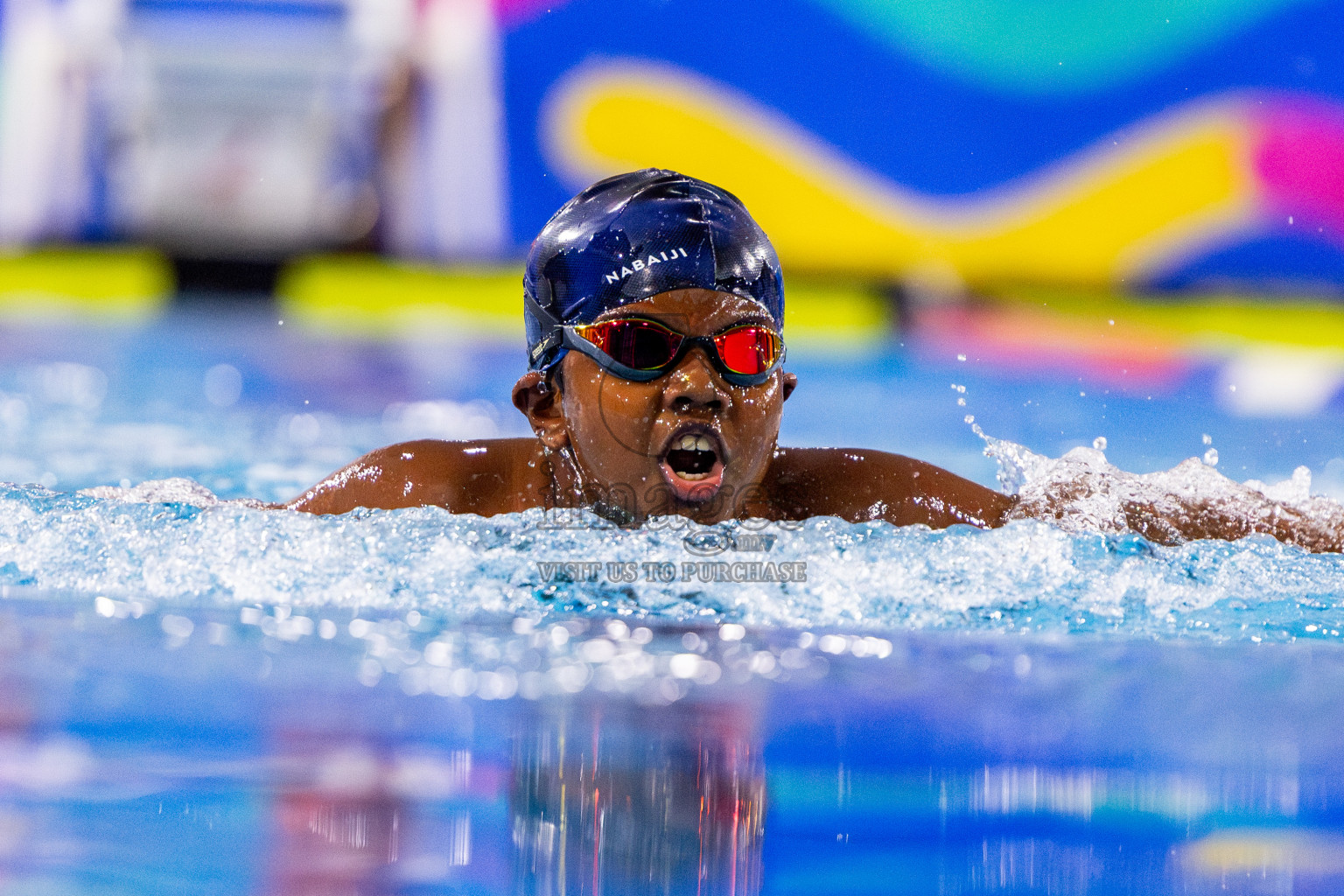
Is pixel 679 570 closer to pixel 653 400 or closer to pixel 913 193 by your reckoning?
pixel 653 400

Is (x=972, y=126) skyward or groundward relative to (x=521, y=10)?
groundward

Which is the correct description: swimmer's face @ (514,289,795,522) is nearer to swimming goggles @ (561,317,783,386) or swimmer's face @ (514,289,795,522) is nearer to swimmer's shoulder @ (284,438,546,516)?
swimming goggles @ (561,317,783,386)

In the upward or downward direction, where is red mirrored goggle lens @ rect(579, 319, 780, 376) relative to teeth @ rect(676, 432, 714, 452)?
upward

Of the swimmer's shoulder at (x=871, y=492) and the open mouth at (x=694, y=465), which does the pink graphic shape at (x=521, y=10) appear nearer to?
the swimmer's shoulder at (x=871, y=492)

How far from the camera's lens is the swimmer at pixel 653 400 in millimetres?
2555

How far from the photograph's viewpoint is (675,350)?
101 inches

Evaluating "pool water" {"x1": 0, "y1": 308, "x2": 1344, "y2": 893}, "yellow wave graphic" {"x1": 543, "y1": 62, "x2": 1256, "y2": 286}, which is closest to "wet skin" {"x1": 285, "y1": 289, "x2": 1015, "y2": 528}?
"pool water" {"x1": 0, "y1": 308, "x2": 1344, "y2": 893}

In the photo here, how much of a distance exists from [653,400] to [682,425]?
7 cm

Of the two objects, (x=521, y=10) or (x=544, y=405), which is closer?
(x=544, y=405)

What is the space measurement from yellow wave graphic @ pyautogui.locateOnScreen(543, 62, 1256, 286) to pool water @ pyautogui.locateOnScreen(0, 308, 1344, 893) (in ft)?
18.1

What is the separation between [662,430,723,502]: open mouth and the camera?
2.54m

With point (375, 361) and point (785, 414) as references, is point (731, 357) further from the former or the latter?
point (375, 361)

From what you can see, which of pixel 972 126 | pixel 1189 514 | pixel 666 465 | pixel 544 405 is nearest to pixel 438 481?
pixel 544 405

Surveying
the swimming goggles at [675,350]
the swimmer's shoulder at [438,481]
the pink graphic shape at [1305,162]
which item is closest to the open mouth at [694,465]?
the swimming goggles at [675,350]
